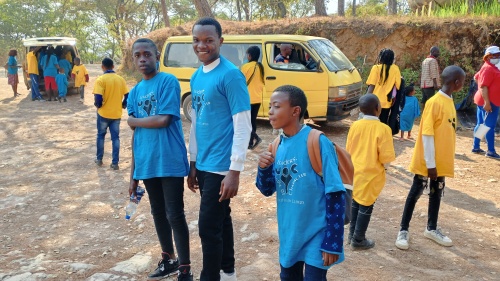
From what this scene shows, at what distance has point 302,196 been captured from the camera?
96.6 inches

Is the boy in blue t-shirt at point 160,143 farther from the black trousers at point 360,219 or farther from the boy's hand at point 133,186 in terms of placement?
the black trousers at point 360,219

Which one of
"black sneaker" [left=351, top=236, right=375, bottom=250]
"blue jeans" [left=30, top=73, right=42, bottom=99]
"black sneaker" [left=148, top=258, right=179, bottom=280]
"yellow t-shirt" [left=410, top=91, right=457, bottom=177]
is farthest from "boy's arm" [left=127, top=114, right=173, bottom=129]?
"blue jeans" [left=30, top=73, right=42, bottom=99]

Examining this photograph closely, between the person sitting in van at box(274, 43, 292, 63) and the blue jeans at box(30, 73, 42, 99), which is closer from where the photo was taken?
the person sitting in van at box(274, 43, 292, 63)

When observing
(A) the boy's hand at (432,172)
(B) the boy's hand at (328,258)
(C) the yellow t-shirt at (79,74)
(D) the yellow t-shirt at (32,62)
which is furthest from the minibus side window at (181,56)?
(B) the boy's hand at (328,258)

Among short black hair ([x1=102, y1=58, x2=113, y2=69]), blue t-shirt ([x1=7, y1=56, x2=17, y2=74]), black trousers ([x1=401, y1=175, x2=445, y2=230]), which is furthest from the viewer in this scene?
blue t-shirt ([x1=7, y1=56, x2=17, y2=74])

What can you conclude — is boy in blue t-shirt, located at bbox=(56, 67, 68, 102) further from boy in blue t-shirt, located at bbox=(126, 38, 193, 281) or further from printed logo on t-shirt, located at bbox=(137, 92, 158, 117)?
printed logo on t-shirt, located at bbox=(137, 92, 158, 117)

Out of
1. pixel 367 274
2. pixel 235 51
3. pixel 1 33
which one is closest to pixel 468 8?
Answer: pixel 235 51

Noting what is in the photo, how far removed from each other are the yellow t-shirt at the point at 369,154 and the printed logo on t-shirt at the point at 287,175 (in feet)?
5.06

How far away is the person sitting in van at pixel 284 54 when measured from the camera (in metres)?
8.92

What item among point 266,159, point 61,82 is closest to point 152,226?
point 266,159

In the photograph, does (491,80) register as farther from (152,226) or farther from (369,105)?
(152,226)

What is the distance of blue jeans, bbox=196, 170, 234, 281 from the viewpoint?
9.98 feet

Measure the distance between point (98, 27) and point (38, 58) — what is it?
107 ft

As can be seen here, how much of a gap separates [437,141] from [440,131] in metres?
0.09
